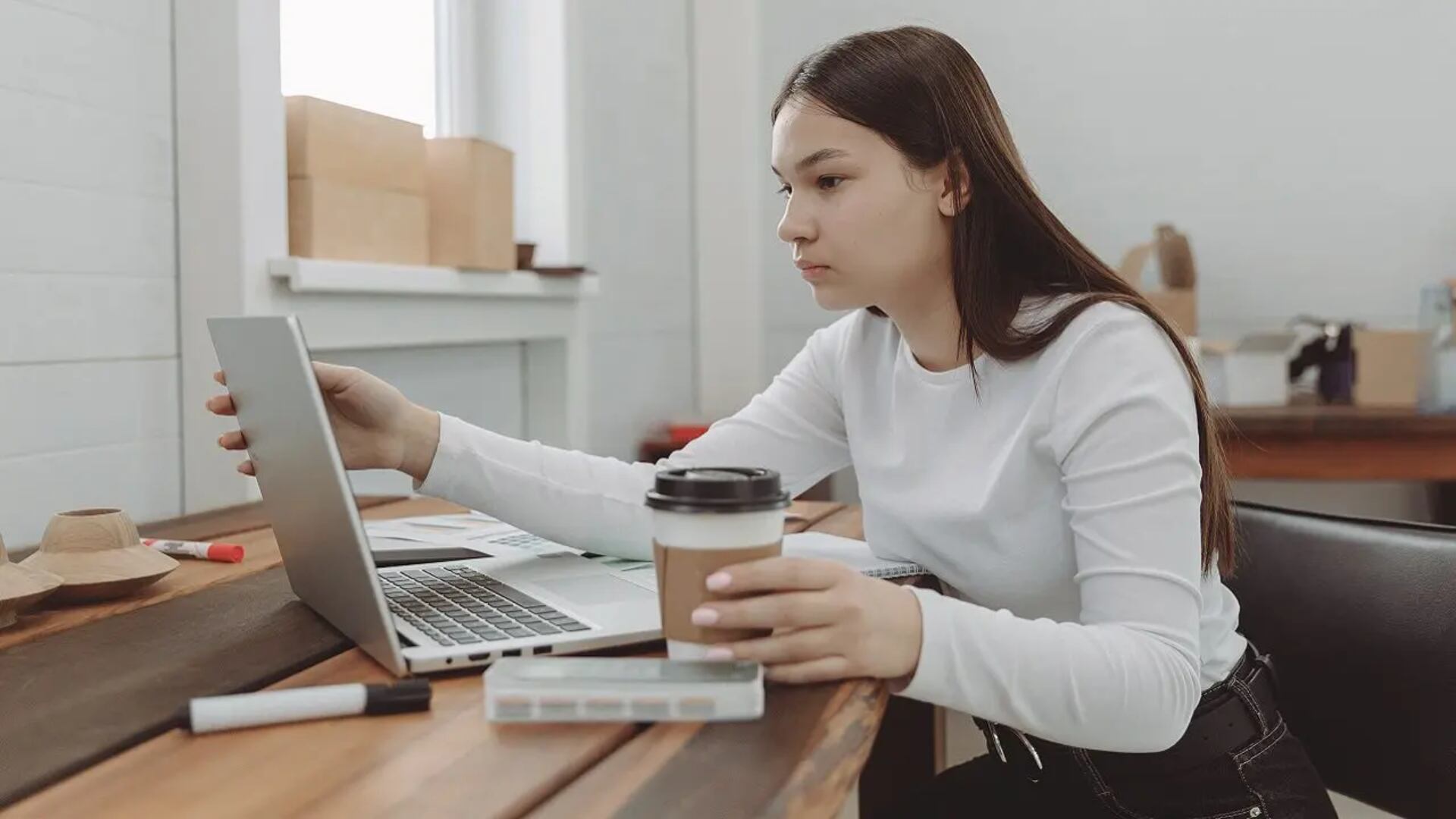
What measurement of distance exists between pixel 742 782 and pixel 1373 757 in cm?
71

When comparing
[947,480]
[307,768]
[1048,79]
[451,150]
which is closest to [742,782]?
[307,768]

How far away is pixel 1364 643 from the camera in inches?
41.6

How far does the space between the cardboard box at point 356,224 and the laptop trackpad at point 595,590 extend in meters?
0.89

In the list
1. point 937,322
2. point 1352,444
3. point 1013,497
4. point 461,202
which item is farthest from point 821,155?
point 1352,444

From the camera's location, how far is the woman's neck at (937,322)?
1146mm

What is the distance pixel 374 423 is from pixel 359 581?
31 cm

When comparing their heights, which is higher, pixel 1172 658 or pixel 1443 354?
pixel 1443 354

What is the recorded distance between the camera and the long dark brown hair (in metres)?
1.06

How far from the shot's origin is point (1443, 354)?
2529 mm

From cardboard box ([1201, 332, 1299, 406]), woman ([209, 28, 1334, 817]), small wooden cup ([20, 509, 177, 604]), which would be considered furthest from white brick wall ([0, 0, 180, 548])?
cardboard box ([1201, 332, 1299, 406])

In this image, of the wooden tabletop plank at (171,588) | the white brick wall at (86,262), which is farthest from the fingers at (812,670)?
the white brick wall at (86,262)

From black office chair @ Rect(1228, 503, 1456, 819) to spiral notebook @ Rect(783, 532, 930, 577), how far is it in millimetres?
332

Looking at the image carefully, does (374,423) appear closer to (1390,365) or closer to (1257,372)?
(1257,372)

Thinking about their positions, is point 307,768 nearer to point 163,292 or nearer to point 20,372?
point 20,372
